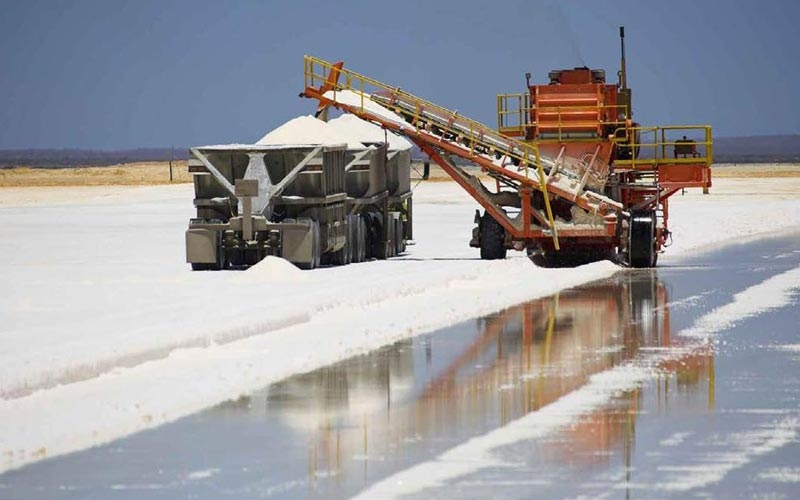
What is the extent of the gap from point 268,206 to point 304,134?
16.0ft

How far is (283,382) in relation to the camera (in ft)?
50.9

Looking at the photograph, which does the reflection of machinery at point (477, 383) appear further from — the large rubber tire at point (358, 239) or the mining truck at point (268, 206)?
the large rubber tire at point (358, 239)

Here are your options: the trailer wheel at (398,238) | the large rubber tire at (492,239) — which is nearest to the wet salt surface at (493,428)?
the large rubber tire at (492,239)

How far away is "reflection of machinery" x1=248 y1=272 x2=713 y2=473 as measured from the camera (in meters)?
12.6

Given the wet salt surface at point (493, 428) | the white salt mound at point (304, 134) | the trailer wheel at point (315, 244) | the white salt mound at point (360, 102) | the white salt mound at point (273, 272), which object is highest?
the white salt mound at point (360, 102)

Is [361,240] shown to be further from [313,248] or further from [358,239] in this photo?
[313,248]

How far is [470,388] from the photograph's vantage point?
15.1m

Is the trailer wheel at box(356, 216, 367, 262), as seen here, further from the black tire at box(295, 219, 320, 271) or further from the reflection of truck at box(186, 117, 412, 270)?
the black tire at box(295, 219, 320, 271)

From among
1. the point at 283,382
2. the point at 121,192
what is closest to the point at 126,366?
the point at 283,382

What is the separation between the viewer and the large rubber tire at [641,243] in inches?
1242

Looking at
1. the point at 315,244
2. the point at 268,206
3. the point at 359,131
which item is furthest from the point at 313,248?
the point at 359,131

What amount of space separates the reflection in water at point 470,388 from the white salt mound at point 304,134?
14922 millimetres

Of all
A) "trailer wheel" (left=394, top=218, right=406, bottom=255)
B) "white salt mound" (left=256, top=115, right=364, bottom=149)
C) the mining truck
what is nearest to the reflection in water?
the mining truck

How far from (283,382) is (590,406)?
2.95 metres
